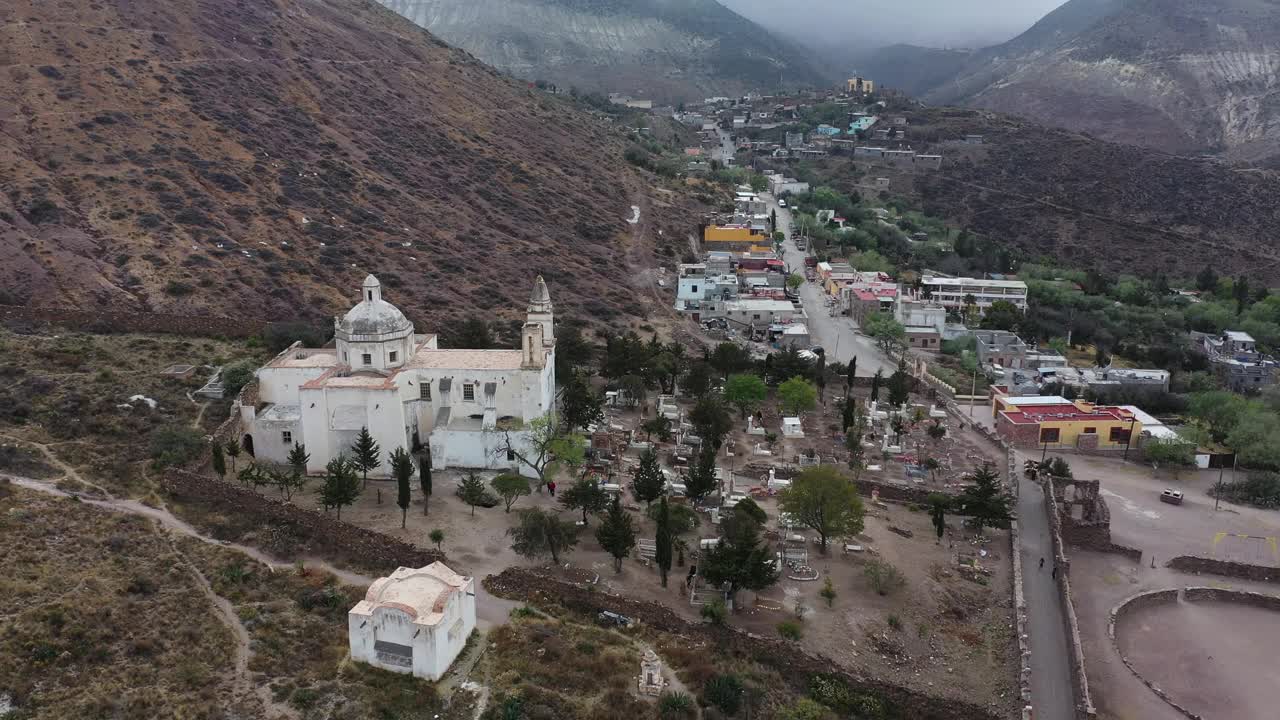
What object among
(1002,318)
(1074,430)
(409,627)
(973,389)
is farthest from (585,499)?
(1002,318)

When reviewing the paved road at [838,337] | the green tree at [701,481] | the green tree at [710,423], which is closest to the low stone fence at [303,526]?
the green tree at [701,481]

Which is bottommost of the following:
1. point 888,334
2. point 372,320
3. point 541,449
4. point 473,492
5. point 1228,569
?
point 1228,569

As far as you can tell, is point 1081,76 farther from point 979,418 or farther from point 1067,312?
point 979,418

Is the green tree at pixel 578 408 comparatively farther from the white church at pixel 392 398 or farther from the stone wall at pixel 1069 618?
the stone wall at pixel 1069 618

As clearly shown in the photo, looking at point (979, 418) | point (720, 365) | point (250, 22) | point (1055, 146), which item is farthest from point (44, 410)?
point (1055, 146)

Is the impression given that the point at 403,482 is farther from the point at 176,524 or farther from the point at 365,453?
the point at 176,524

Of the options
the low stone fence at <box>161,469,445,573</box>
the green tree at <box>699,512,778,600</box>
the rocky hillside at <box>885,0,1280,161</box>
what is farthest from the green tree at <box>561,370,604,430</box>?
the rocky hillside at <box>885,0,1280,161</box>
